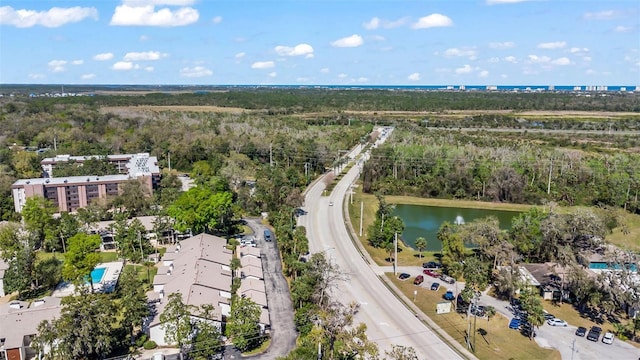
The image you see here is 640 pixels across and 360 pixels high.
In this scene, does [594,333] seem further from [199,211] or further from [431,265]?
[199,211]

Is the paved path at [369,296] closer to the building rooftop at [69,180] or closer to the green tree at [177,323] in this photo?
the green tree at [177,323]

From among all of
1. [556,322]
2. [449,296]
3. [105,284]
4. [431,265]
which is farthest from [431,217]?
[105,284]

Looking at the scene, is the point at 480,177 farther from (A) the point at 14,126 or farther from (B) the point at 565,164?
(A) the point at 14,126

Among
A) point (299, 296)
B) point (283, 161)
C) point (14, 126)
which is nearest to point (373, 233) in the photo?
point (299, 296)

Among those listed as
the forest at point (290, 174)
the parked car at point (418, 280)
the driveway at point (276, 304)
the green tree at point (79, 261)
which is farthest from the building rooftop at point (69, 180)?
the parked car at point (418, 280)

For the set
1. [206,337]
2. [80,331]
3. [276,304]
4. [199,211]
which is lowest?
[276,304]
